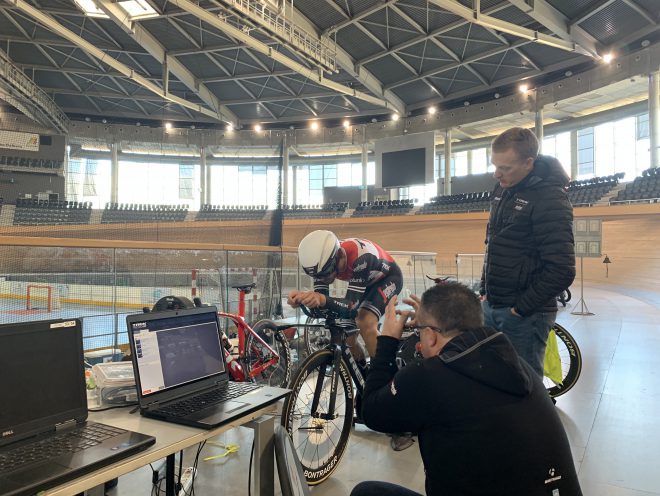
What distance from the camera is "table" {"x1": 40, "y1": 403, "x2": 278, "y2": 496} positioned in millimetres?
1037

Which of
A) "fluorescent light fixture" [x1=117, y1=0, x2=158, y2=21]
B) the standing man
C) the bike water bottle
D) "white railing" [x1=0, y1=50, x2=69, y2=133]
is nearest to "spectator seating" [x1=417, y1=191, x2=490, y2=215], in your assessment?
"fluorescent light fixture" [x1=117, y1=0, x2=158, y2=21]

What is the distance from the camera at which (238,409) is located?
4.51 ft

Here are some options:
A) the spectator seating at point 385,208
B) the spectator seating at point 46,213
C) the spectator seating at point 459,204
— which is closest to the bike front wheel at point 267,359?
the spectator seating at point 46,213

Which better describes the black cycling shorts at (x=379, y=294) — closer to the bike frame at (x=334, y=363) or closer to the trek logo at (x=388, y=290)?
the trek logo at (x=388, y=290)

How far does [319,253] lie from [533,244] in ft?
3.85

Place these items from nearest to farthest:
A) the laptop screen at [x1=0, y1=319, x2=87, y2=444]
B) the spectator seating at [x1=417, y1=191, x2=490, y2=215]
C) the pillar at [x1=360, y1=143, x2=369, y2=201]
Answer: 1. the laptop screen at [x1=0, y1=319, x2=87, y2=444]
2. the spectator seating at [x1=417, y1=191, x2=490, y2=215]
3. the pillar at [x1=360, y1=143, x2=369, y2=201]

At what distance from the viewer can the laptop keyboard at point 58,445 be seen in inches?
40.0

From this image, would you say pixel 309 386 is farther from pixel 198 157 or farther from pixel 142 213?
pixel 198 157

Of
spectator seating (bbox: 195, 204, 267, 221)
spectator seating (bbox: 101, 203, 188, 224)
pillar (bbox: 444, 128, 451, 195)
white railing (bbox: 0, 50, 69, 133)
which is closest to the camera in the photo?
spectator seating (bbox: 101, 203, 188, 224)

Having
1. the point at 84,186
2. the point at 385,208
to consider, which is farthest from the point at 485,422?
the point at 385,208

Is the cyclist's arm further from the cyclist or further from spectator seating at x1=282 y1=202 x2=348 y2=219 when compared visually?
spectator seating at x1=282 y1=202 x2=348 y2=219

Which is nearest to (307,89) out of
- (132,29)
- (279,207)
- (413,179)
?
(413,179)

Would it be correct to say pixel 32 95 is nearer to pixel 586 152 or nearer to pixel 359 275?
pixel 359 275

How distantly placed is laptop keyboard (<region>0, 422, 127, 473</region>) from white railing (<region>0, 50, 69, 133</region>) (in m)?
20.3
